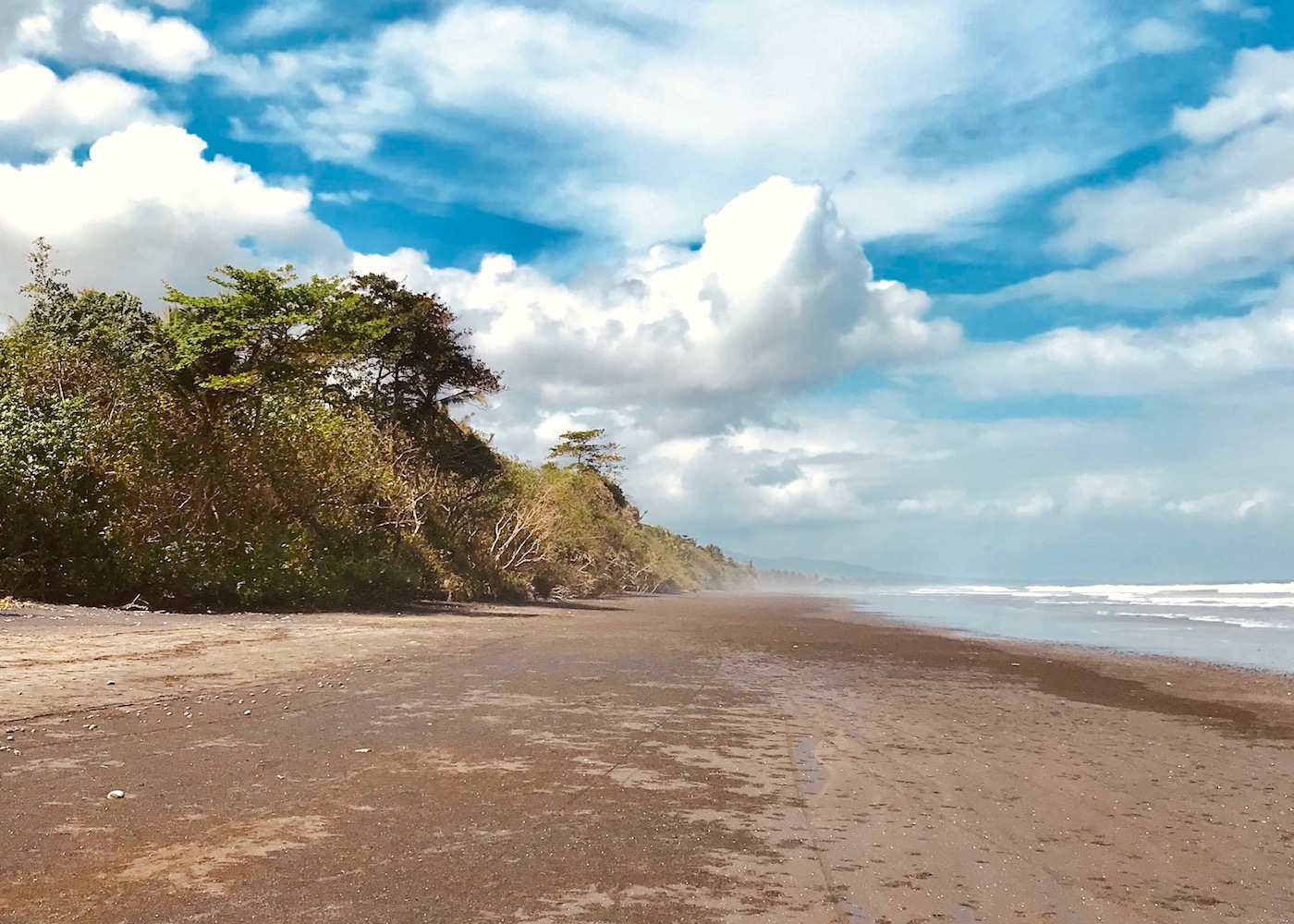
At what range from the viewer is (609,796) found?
5777 mm

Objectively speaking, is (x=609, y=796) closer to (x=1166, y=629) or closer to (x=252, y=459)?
(x=252, y=459)

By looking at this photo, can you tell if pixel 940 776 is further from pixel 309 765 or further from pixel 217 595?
pixel 217 595

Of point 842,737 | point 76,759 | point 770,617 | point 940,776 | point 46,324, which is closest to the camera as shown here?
point 76,759

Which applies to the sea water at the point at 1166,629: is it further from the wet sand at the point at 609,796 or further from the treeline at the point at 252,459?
the treeline at the point at 252,459

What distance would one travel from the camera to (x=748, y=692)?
36.3ft

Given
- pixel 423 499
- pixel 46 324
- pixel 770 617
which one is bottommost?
pixel 770 617

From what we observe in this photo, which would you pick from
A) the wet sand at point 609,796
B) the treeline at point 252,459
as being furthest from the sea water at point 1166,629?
the treeline at point 252,459

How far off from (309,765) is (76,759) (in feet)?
4.78

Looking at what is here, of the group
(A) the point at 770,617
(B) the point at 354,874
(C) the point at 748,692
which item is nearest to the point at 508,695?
(C) the point at 748,692

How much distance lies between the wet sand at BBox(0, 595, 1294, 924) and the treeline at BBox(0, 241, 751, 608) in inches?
283

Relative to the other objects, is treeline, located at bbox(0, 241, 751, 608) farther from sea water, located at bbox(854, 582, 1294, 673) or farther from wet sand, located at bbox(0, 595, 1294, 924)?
sea water, located at bbox(854, 582, 1294, 673)

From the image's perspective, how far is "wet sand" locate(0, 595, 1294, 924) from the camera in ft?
13.3

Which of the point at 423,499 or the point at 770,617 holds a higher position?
the point at 423,499

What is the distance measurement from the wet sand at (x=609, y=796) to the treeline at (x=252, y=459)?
7.18 meters
